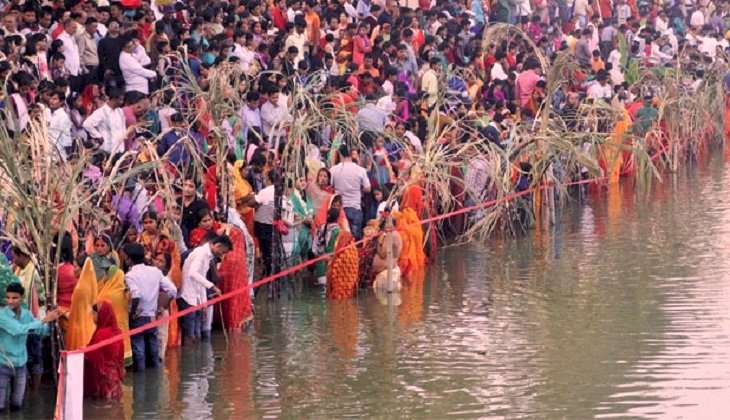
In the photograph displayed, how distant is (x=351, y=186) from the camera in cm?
2147

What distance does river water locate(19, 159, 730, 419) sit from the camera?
50.6ft

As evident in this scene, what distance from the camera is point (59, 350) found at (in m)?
15.5

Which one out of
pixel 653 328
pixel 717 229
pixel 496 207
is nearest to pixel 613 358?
pixel 653 328

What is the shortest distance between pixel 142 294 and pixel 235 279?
213cm

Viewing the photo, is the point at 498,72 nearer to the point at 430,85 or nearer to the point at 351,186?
the point at 430,85

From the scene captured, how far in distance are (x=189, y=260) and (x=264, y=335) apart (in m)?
1.44

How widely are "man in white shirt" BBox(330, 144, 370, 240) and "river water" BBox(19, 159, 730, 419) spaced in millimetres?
966

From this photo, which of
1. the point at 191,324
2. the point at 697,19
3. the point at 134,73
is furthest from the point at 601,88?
the point at 191,324

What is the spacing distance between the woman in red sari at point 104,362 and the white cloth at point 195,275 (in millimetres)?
1602

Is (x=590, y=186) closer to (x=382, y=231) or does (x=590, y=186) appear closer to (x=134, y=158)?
(x=382, y=231)

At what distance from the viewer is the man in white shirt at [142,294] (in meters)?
15.9

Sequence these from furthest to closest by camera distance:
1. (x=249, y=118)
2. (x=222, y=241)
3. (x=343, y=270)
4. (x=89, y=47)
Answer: (x=89, y=47) < (x=249, y=118) < (x=343, y=270) < (x=222, y=241)

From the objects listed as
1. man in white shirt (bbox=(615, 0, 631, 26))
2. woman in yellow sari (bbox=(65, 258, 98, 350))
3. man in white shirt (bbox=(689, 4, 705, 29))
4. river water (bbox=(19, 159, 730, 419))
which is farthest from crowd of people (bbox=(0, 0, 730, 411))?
man in white shirt (bbox=(689, 4, 705, 29))

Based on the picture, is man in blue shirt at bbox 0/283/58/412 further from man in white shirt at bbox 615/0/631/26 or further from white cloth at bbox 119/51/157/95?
man in white shirt at bbox 615/0/631/26
